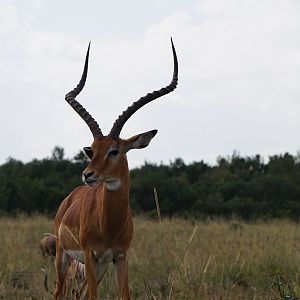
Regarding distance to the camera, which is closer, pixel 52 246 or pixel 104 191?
pixel 104 191

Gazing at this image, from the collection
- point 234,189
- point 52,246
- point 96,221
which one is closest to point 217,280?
point 96,221

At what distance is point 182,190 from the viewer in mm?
31406

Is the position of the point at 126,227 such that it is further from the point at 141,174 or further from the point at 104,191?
the point at 141,174

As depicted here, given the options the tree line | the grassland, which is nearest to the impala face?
the grassland

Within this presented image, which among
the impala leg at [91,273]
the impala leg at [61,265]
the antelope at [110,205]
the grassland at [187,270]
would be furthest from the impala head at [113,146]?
the impala leg at [61,265]

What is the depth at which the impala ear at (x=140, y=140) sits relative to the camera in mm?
6484

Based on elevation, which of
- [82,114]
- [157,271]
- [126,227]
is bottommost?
[157,271]

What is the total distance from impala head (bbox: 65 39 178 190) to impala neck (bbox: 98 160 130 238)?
21mm

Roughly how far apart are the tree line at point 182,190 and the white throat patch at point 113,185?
19570 mm

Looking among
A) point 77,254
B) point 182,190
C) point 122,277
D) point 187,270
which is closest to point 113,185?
point 122,277

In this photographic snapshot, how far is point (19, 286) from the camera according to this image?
845 centimetres

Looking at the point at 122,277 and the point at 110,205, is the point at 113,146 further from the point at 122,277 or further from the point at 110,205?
the point at 122,277

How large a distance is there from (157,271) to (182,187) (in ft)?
69.9

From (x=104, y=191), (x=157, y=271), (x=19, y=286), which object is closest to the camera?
(x=104, y=191)
